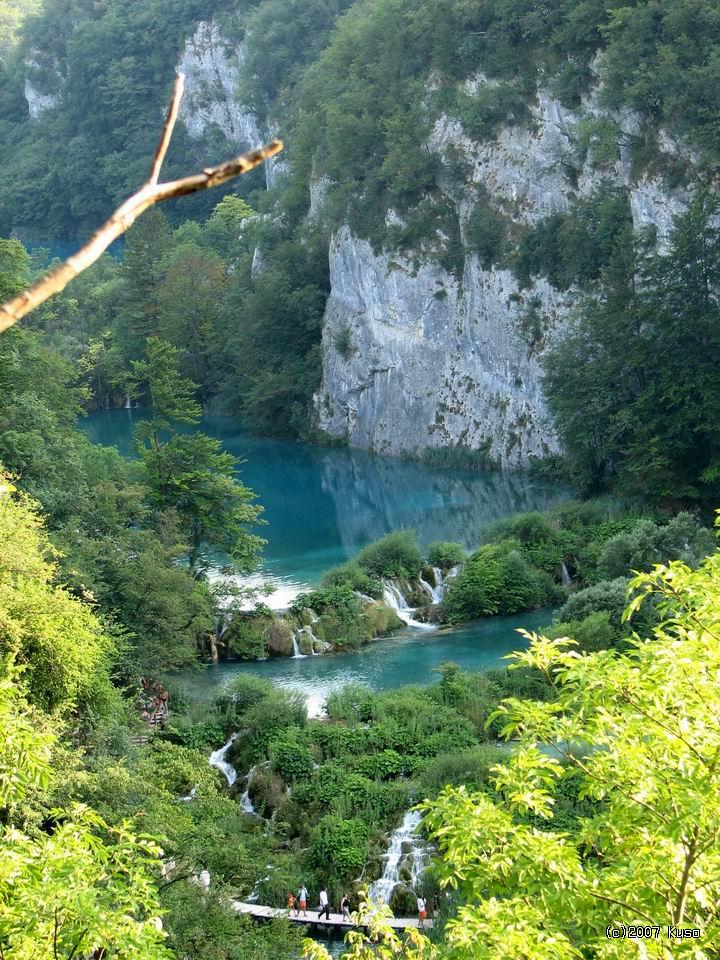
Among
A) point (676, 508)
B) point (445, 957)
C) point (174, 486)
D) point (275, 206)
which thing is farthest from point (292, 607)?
point (275, 206)

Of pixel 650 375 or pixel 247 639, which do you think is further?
pixel 650 375

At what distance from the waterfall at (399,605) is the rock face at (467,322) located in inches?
572

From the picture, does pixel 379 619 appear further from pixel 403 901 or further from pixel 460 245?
pixel 460 245

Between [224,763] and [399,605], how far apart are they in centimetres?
1072

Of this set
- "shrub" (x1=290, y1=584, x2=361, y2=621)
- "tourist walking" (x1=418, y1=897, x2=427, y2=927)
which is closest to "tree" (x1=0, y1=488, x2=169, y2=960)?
"tourist walking" (x1=418, y1=897, x2=427, y2=927)

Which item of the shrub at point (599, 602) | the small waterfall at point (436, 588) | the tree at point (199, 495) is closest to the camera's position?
the shrub at point (599, 602)

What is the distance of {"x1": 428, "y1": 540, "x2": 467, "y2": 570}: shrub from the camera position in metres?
32.4

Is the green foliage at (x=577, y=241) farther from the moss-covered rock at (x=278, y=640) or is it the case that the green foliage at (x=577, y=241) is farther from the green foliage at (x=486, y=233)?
the moss-covered rock at (x=278, y=640)

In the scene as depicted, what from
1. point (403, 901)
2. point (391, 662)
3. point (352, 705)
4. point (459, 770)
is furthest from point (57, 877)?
point (391, 662)

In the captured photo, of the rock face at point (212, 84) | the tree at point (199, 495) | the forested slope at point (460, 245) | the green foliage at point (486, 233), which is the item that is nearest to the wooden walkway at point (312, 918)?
the tree at point (199, 495)

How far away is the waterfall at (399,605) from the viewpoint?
3065 centimetres

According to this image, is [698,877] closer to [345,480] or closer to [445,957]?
[445,957]

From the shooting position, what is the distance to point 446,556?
32562mm

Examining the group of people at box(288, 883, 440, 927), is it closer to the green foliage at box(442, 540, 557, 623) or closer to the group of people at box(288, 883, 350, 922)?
the group of people at box(288, 883, 350, 922)
